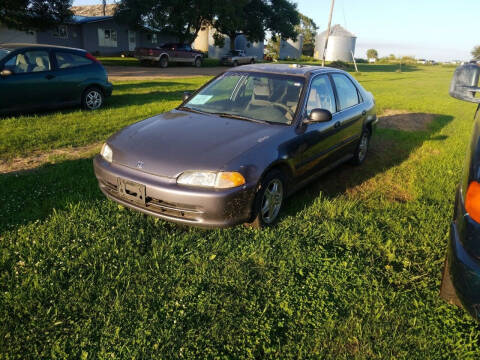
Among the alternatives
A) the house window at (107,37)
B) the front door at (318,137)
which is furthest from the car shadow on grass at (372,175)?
the house window at (107,37)

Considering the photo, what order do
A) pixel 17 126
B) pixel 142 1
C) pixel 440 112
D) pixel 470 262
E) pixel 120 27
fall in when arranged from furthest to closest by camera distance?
pixel 120 27 → pixel 142 1 → pixel 440 112 → pixel 17 126 → pixel 470 262

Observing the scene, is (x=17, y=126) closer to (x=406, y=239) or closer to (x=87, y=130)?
(x=87, y=130)

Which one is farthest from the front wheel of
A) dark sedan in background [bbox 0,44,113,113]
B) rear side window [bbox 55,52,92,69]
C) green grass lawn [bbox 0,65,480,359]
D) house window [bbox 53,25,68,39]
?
house window [bbox 53,25,68,39]

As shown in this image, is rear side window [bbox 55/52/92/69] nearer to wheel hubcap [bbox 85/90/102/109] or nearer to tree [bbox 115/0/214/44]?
wheel hubcap [bbox 85/90/102/109]

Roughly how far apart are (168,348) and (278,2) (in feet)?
128

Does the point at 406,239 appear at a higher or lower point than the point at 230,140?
lower

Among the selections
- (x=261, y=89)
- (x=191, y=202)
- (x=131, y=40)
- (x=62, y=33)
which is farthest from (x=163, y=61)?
(x=191, y=202)

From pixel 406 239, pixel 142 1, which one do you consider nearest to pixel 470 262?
pixel 406 239

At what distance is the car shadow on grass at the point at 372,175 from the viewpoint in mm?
4645

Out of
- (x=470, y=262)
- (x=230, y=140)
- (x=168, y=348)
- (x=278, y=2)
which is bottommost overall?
(x=168, y=348)

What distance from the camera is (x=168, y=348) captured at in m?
2.25

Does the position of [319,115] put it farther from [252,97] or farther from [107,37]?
[107,37]

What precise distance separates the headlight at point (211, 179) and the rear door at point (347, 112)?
2.11m

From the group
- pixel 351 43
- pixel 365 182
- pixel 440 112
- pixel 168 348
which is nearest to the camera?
pixel 168 348
